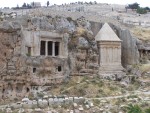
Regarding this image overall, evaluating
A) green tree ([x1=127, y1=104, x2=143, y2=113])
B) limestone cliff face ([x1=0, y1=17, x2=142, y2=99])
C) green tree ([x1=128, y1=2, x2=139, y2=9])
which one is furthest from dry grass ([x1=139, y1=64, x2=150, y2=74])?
green tree ([x1=128, y1=2, x2=139, y2=9])

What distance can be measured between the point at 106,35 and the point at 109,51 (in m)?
1.98

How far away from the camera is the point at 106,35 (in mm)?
57500

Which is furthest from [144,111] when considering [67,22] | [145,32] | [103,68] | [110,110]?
[145,32]

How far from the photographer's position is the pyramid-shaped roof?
5719cm

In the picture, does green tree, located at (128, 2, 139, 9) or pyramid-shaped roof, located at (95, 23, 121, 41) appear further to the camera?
green tree, located at (128, 2, 139, 9)

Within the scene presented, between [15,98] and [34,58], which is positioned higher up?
[34,58]

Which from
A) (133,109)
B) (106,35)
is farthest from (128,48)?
(133,109)

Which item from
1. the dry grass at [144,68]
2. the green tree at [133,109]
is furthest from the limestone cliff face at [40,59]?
the green tree at [133,109]

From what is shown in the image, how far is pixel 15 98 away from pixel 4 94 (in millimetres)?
1229

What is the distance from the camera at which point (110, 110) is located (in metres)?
45.3

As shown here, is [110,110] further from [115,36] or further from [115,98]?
[115,36]

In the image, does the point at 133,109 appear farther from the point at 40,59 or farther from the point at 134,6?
the point at 134,6

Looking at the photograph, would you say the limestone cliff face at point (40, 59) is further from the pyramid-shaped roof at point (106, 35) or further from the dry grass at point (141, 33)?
the dry grass at point (141, 33)

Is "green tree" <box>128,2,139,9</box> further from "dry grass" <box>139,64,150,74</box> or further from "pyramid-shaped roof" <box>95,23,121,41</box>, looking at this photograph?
"dry grass" <box>139,64,150,74</box>
